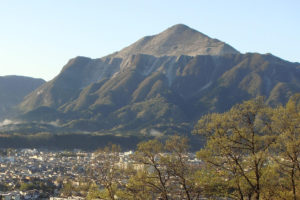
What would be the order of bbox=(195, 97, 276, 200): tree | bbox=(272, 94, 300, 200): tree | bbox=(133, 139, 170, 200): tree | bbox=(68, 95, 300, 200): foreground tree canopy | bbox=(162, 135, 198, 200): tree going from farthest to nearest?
bbox=(133, 139, 170, 200): tree → bbox=(162, 135, 198, 200): tree → bbox=(195, 97, 276, 200): tree → bbox=(68, 95, 300, 200): foreground tree canopy → bbox=(272, 94, 300, 200): tree

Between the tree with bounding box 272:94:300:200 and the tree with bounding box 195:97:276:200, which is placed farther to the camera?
the tree with bounding box 195:97:276:200

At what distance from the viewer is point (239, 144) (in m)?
29.5

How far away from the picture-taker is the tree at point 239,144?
28906 mm

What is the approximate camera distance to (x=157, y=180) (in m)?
33.8

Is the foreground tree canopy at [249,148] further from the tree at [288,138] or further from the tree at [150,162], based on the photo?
the tree at [150,162]

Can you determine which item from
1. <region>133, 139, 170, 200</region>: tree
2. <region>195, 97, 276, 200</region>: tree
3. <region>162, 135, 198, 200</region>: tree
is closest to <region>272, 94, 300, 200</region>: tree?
<region>195, 97, 276, 200</region>: tree

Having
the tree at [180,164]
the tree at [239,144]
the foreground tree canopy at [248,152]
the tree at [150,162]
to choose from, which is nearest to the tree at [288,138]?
the foreground tree canopy at [248,152]

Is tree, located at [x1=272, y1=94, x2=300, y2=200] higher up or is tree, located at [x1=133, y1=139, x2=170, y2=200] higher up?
tree, located at [x1=272, y1=94, x2=300, y2=200]

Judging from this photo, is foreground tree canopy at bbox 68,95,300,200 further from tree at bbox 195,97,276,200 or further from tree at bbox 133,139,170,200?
tree at bbox 133,139,170,200

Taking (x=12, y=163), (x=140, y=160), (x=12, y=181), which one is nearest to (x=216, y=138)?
(x=140, y=160)

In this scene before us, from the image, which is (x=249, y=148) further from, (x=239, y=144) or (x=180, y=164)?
(x=180, y=164)

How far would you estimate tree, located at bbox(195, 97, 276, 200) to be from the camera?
28906 millimetres

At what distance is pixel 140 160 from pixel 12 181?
83.7 meters

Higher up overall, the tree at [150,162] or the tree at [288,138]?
the tree at [288,138]
